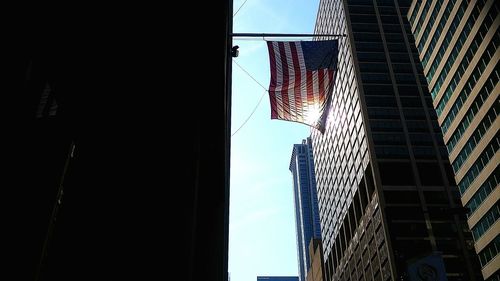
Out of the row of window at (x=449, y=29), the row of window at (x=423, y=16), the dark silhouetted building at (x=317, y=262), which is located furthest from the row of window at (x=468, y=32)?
the dark silhouetted building at (x=317, y=262)

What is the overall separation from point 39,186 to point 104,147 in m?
2.92

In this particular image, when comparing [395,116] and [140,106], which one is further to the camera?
[395,116]

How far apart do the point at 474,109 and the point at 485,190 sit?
9.14 metres

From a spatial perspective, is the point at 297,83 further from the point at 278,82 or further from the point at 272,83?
the point at 272,83

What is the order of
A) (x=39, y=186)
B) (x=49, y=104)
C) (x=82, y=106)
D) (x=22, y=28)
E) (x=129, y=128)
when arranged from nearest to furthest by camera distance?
(x=22, y=28) < (x=39, y=186) < (x=49, y=104) < (x=82, y=106) < (x=129, y=128)

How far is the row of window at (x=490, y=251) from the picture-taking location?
45812mm

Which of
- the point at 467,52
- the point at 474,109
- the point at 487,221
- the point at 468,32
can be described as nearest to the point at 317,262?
the point at 487,221

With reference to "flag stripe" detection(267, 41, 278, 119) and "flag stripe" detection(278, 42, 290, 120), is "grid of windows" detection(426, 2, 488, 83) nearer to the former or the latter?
"flag stripe" detection(278, 42, 290, 120)

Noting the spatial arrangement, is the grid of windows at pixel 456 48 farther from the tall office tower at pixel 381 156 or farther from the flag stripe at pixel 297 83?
the flag stripe at pixel 297 83

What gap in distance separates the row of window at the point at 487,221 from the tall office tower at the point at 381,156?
20.3 m

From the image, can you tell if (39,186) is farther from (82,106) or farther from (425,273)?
(425,273)

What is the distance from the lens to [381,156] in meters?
91.0

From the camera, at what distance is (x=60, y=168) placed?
4523 millimetres

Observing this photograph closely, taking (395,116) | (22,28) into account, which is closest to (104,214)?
(22,28)
